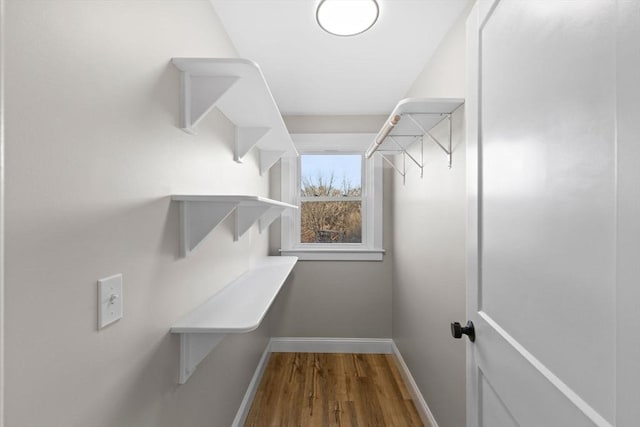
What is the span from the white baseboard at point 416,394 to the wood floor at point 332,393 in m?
0.04

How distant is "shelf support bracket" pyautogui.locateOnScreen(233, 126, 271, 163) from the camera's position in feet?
5.67

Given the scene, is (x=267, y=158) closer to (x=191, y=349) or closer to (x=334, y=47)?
(x=334, y=47)

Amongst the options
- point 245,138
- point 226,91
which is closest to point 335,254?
point 245,138

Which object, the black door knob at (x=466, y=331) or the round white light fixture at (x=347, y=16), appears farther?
the round white light fixture at (x=347, y=16)

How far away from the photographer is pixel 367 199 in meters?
2.98

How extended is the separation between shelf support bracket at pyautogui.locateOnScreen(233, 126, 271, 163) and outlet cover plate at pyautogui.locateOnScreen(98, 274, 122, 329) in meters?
1.07

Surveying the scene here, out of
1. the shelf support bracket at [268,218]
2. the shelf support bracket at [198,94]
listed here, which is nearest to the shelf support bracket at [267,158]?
the shelf support bracket at [268,218]

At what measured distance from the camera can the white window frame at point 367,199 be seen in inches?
113

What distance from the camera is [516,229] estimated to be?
2.46ft

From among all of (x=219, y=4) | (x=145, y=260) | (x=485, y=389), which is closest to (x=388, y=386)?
(x=485, y=389)

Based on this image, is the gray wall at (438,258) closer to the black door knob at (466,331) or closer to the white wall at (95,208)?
the black door knob at (466,331)

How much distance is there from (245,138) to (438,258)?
127cm

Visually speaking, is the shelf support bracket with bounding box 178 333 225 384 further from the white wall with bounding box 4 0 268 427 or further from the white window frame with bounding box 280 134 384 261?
the white window frame with bounding box 280 134 384 261

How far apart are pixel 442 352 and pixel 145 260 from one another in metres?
1.53
